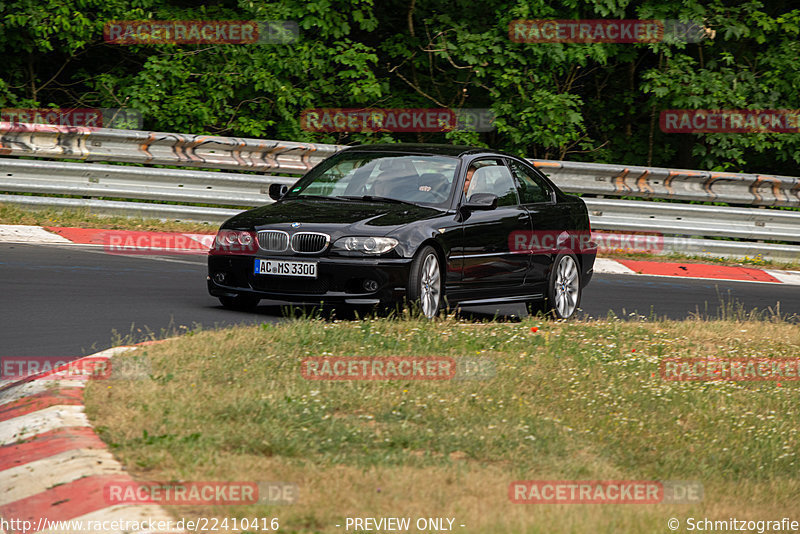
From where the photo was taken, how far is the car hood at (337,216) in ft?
29.3

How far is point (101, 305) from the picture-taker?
9164 mm

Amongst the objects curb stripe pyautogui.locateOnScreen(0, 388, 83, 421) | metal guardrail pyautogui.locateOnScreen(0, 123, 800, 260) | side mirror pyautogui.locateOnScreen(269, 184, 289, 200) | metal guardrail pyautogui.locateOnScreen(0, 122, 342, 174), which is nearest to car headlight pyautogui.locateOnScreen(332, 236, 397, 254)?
side mirror pyautogui.locateOnScreen(269, 184, 289, 200)

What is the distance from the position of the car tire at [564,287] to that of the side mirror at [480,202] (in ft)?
4.28

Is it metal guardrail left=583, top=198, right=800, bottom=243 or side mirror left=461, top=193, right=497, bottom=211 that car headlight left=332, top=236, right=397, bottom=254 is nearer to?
side mirror left=461, top=193, right=497, bottom=211

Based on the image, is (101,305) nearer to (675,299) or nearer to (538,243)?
(538,243)

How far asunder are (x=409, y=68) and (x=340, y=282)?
34.1 ft

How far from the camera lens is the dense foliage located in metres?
16.7

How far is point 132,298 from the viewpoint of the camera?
9633 millimetres

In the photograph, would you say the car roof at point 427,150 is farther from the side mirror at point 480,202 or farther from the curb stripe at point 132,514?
the curb stripe at point 132,514

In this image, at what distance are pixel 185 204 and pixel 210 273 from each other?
576 centimetres

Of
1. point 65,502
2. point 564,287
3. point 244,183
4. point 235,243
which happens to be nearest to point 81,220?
point 244,183

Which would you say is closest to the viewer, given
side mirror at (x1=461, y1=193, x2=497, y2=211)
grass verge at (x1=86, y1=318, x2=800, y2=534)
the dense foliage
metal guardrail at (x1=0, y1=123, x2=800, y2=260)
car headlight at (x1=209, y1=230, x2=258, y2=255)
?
grass verge at (x1=86, y1=318, x2=800, y2=534)

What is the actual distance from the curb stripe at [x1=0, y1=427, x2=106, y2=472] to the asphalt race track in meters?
2.06

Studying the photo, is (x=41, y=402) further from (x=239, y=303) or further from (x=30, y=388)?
(x=239, y=303)
